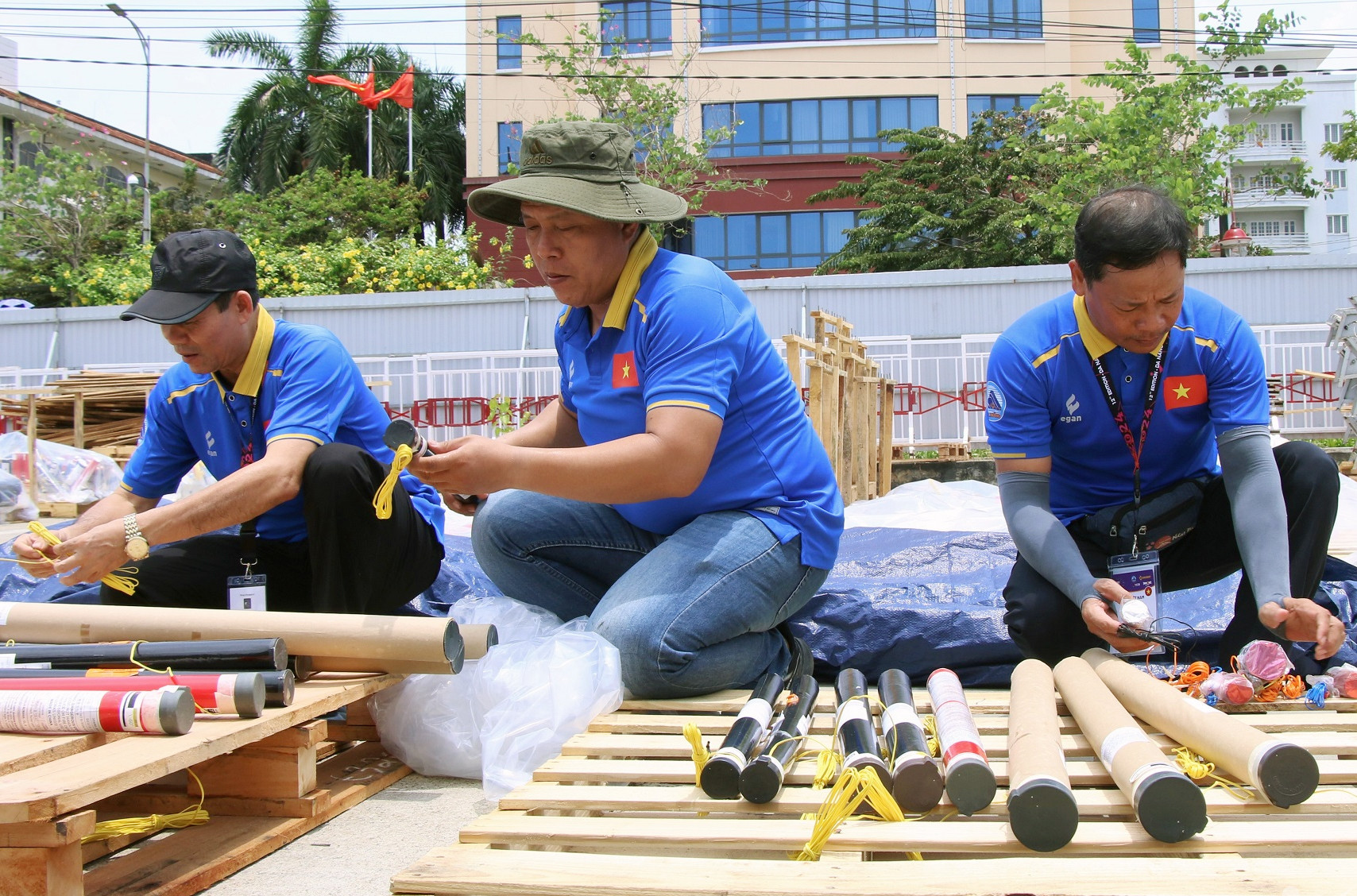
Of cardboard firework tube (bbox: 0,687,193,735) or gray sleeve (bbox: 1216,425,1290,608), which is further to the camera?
gray sleeve (bbox: 1216,425,1290,608)

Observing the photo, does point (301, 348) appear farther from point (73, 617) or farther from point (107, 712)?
point (107, 712)

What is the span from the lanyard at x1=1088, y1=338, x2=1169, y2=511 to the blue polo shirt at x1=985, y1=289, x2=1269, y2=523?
1 cm

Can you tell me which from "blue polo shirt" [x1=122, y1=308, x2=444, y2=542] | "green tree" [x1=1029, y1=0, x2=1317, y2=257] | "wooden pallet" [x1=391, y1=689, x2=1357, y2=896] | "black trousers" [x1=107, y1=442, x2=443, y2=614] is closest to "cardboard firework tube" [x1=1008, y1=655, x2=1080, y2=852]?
"wooden pallet" [x1=391, y1=689, x2=1357, y2=896]

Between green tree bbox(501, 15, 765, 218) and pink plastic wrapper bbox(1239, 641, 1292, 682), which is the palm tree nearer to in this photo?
green tree bbox(501, 15, 765, 218)

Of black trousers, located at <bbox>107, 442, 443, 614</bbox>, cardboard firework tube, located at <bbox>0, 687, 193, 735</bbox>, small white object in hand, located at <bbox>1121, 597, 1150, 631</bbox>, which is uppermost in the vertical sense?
black trousers, located at <bbox>107, 442, 443, 614</bbox>

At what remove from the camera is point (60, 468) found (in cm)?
1016

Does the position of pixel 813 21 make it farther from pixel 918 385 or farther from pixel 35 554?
pixel 35 554

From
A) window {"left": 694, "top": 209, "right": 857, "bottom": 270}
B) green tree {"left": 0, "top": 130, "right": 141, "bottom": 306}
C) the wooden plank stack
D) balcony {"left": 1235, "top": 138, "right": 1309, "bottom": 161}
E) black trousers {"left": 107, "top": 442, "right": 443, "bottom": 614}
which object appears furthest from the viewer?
balcony {"left": 1235, "top": 138, "right": 1309, "bottom": 161}

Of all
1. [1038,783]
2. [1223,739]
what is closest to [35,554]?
[1038,783]

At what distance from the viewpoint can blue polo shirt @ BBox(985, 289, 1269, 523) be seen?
290 cm

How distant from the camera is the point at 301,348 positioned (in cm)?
325

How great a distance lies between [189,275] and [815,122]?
32.2 m

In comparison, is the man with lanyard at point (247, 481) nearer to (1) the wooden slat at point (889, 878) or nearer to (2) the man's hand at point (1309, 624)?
(1) the wooden slat at point (889, 878)

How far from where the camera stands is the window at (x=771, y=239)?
32844mm
